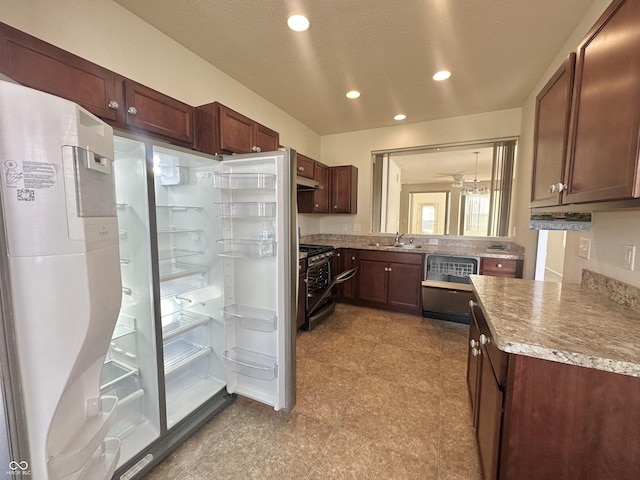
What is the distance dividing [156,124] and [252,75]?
4.13ft

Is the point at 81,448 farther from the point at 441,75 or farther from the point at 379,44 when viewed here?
the point at 441,75

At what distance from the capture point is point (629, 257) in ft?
4.03

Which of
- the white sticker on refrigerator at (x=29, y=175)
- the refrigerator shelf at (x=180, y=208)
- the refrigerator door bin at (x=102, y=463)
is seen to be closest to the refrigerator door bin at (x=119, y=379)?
the refrigerator door bin at (x=102, y=463)

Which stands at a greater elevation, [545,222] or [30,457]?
[545,222]

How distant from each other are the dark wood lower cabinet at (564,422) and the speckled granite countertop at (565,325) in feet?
0.17

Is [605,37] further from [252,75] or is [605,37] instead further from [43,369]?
[252,75]

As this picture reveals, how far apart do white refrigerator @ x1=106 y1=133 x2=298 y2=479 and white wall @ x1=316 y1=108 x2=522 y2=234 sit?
225 cm

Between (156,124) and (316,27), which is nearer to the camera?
(156,124)

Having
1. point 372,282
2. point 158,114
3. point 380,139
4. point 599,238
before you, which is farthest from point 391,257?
point 158,114

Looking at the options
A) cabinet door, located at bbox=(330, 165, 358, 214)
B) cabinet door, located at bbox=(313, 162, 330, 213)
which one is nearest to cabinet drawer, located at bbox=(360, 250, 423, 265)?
cabinet door, located at bbox=(330, 165, 358, 214)

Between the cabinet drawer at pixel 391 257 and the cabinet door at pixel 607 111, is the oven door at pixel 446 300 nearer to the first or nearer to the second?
the cabinet drawer at pixel 391 257

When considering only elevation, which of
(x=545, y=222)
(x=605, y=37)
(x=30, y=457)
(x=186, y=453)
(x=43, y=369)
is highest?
(x=605, y=37)

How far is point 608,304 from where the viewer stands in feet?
4.14

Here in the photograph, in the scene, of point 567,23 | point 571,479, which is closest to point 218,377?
point 571,479
